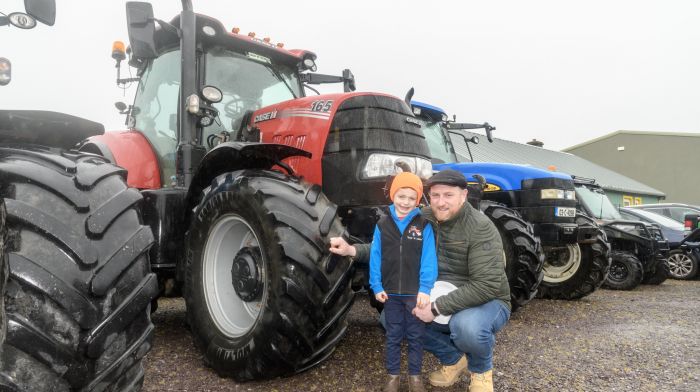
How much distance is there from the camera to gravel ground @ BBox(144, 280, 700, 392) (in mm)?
2795

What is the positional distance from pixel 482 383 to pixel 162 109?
3.32m

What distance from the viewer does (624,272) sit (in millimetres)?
8430

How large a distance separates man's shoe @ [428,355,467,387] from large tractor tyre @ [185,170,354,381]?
2.16 ft

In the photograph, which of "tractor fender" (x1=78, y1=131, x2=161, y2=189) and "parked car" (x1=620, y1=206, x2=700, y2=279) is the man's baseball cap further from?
"parked car" (x1=620, y1=206, x2=700, y2=279)

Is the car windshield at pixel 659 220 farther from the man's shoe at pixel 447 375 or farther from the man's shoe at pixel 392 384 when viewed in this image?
the man's shoe at pixel 392 384

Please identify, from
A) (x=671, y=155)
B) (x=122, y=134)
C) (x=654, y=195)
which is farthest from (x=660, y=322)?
(x=671, y=155)

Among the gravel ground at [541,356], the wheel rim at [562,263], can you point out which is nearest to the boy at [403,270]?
the gravel ground at [541,356]

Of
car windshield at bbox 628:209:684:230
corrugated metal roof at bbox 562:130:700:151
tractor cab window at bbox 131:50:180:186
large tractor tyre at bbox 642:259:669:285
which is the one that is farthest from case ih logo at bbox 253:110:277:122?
corrugated metal roof at bbox 562:130:700:151

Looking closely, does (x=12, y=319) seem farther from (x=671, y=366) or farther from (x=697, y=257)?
(x=697, y=257)

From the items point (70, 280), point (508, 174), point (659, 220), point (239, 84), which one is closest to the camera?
point (70, 280)

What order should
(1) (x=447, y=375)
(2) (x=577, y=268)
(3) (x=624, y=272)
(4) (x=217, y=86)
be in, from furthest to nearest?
1. (3) (x=624, y=272)
2. (2) (x=577, y=268)
3. (4) (x=217, y=86)
4. (1) (x=447, y=375)

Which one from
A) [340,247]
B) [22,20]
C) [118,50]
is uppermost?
[118,50]

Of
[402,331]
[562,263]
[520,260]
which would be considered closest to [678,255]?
[562,263]

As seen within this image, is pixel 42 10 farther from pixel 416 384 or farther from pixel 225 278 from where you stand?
pixel 416 384
